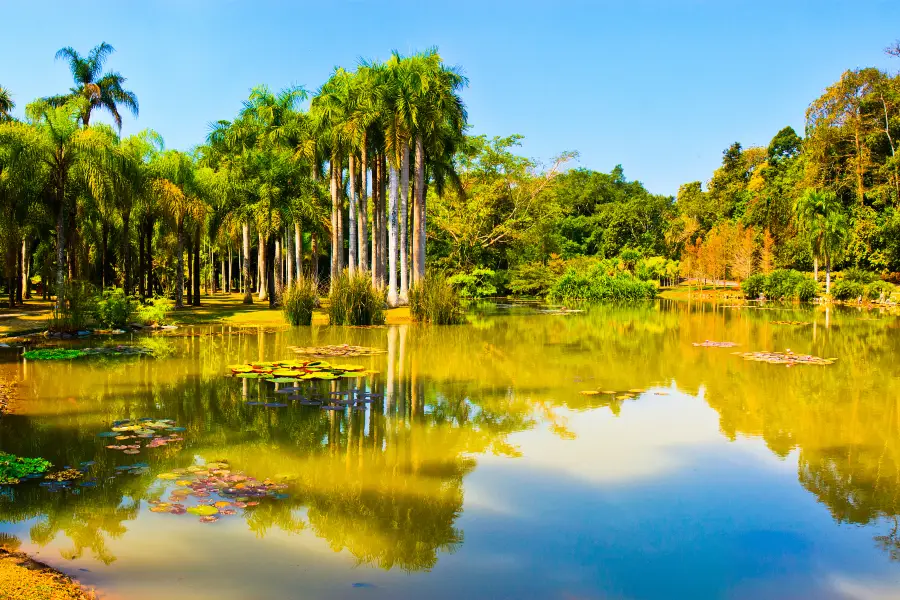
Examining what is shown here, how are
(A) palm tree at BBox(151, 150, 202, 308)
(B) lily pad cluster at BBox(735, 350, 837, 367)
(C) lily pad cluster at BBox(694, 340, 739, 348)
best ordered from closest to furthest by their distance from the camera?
1. (B) lily pad cluster at BBox(735, 350, 837, 367)
2. (C) lily pad cluster at BBox(694, 340, 739, 348)
3. (A) palm tree at BBox(151, 150, 202, 308)

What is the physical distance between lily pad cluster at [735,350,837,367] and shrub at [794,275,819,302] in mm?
32037

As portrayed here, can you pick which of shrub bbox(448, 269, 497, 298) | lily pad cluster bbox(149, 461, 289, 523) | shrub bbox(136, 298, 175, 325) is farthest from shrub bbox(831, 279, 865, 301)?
lily pad cluster bbox(149, 461, 289, 523)

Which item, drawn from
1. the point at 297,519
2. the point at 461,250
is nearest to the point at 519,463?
the point at 297,519

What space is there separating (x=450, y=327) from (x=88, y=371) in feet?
41.8

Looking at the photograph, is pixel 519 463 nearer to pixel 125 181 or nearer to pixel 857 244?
pixel 125 181

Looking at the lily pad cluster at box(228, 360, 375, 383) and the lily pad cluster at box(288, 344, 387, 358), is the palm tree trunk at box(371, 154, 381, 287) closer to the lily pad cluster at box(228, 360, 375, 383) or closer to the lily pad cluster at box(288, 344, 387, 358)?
the lily pad cluster at box(288, 344, 387, 358)

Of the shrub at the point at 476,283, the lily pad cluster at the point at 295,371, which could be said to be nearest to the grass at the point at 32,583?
the lily pad cluster at the point at 295,371

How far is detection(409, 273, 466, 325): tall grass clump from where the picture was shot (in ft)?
79.4

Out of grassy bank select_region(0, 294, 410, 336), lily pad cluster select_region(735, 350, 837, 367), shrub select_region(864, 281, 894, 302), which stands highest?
shrub select_region(864, 281, 894, 302)

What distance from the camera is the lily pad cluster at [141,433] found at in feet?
25.4

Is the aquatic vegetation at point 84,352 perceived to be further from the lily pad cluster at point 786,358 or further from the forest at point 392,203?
the lily pad cluster at point 786,358

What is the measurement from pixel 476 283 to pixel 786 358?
110 feet

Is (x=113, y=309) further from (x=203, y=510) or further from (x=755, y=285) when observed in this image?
(x=755, y=285)

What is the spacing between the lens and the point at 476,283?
48.4m
